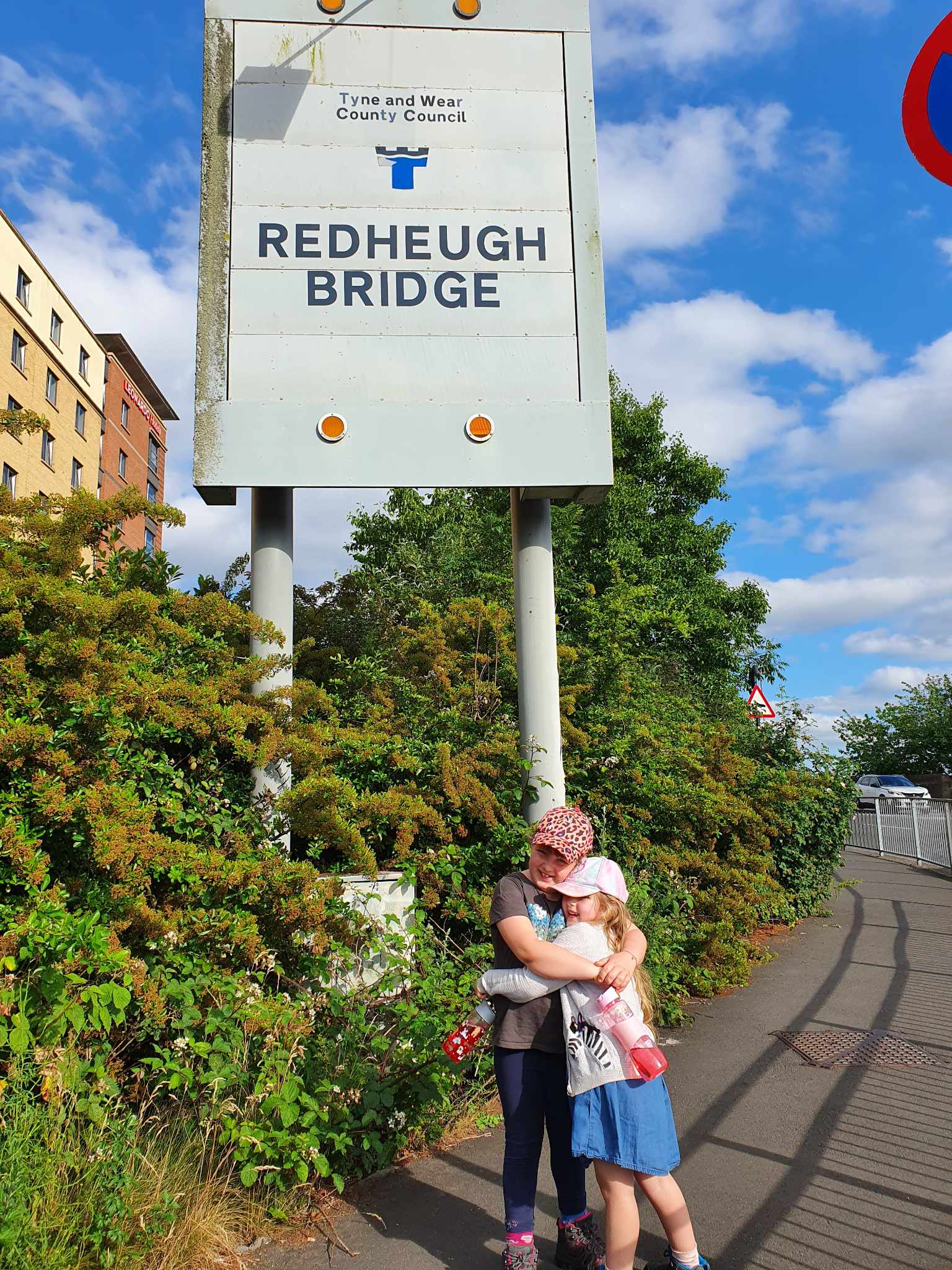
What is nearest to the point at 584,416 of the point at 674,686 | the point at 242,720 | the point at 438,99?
the point at 438,99

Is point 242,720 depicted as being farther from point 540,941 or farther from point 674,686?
point 674,686

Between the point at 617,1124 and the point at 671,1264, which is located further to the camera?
the point at 671,1264

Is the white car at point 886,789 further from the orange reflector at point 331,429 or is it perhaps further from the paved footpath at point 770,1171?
the orange reflector at point 331,429

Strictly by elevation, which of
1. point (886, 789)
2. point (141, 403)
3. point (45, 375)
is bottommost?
point (886, 789)

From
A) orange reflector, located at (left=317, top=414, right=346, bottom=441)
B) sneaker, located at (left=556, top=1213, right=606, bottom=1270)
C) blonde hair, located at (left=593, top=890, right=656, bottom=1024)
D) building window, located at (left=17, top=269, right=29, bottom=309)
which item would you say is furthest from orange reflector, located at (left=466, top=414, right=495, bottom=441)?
building window, located at (left=17, top=269, right=29, bottom=309)

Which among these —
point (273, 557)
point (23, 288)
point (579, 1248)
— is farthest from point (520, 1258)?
point (23, 288)

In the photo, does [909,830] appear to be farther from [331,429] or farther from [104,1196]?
[104,1196]

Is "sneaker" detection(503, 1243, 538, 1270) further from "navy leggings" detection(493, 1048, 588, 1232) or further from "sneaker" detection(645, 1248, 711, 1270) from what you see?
"sneaker" detection(645, 1248, 711, 1270)

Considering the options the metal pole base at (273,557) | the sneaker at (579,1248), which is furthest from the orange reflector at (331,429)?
the sneaker at (579,1248)

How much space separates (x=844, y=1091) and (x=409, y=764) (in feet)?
9.15

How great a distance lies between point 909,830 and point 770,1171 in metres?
16.7

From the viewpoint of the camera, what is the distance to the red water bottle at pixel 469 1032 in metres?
3.25

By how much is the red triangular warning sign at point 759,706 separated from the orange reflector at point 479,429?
599cm

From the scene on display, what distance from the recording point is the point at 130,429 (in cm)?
5316
